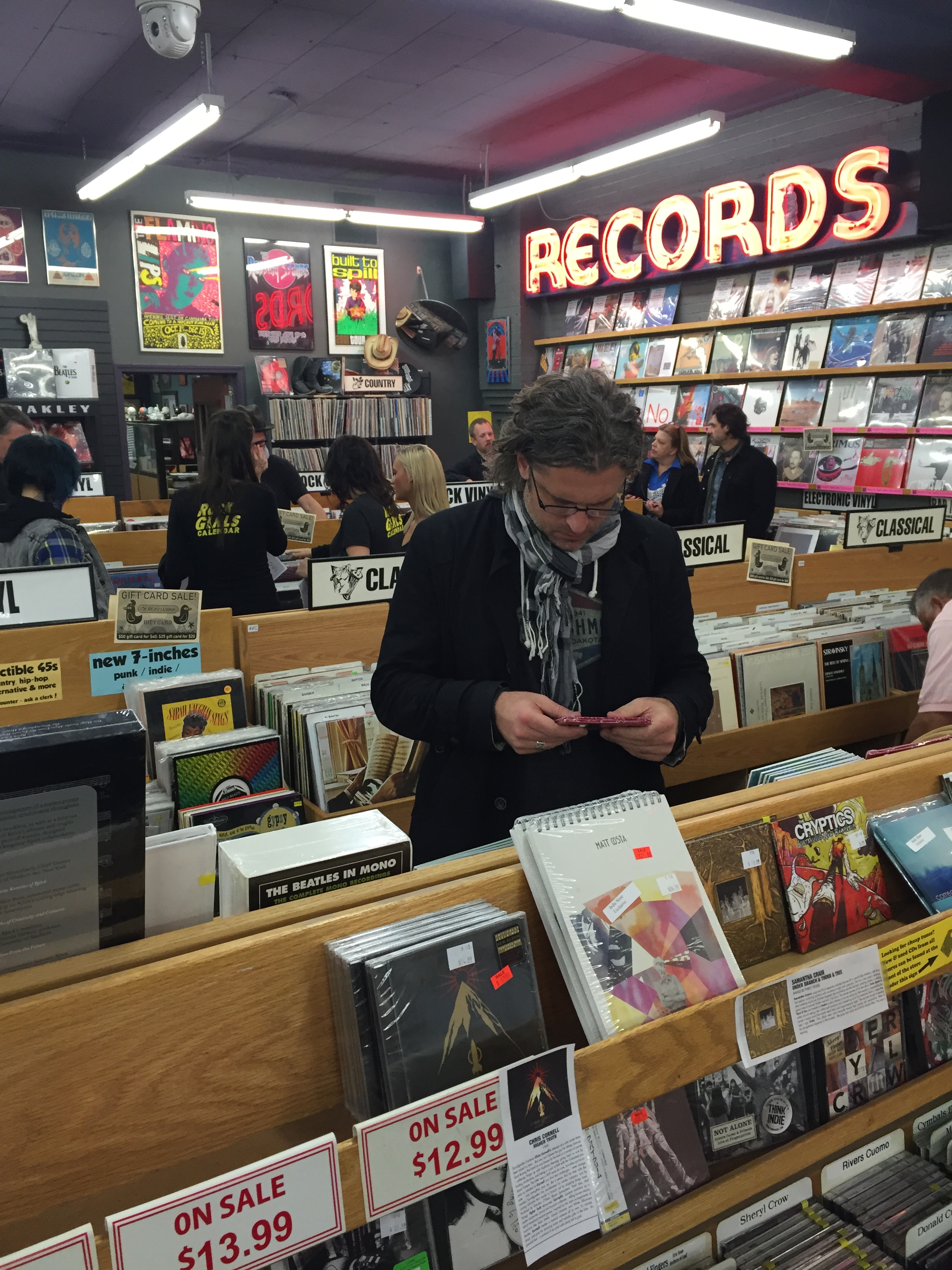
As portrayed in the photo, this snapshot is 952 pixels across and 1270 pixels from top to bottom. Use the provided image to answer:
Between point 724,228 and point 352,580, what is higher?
point 724,228

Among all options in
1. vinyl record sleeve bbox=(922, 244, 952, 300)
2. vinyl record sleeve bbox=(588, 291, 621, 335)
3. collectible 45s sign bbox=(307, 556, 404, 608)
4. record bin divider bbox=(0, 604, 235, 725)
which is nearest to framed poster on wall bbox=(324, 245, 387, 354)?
vinyl record sleeve bbox=(588, 291, 621, 335)

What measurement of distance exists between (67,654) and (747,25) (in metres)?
3.98

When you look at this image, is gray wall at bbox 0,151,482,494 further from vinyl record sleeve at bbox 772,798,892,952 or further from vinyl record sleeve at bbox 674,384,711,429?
vinyl record sleeve at bbox 772,798,892,952

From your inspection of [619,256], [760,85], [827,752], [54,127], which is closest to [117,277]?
[54,127]

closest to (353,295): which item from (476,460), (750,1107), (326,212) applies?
(326,212)

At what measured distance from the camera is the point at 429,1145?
912mm

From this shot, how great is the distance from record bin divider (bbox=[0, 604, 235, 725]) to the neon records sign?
5.78 metres

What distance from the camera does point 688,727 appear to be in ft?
5.05

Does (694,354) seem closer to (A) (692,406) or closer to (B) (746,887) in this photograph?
(A) (692,406)

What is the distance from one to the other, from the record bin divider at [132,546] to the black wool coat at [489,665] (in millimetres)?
3766

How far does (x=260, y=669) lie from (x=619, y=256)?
7100 millimetres

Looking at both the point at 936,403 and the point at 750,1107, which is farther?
the point at 936,403

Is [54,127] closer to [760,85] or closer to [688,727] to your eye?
[760,85]

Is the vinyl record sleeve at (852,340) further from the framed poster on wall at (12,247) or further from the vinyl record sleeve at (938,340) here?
the framed poster on wall at (12,247)
